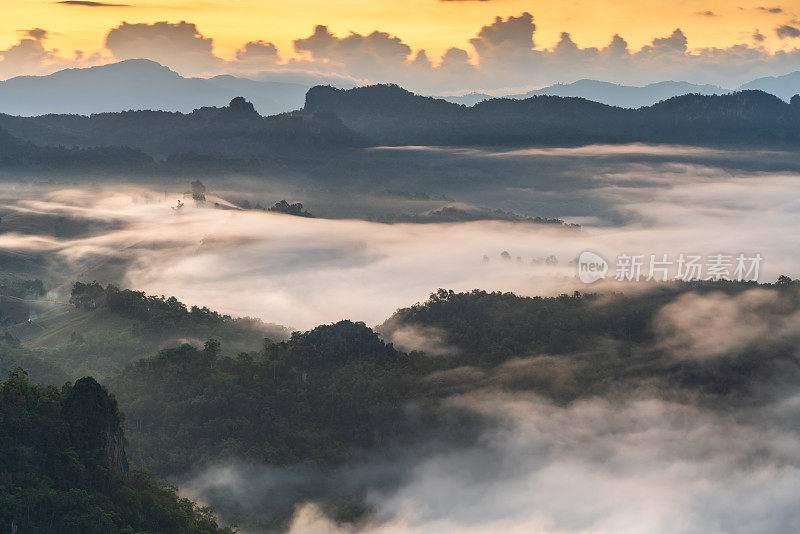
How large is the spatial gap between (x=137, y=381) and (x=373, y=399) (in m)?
19.2

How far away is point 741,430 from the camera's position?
74250mm

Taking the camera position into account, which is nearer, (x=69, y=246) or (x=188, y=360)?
(x=188, y=360)

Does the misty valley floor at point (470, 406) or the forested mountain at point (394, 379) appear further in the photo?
the forested mountain at point (394, 379)

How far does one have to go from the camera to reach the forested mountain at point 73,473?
3550 cm

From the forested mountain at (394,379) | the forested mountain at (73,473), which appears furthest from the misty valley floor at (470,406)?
the forested mountain at (73,473)

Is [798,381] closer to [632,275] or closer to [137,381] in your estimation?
[632,275]

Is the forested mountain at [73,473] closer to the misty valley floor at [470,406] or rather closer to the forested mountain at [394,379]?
the misty valley floor at [470,406]

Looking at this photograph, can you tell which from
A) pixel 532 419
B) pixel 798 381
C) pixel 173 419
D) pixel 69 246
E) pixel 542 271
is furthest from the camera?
pixel 69 246

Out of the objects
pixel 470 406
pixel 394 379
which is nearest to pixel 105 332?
pixel 394 379

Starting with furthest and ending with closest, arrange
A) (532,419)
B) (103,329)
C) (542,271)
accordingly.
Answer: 1. (542,271)
2. (103,329)
3. (532,419)

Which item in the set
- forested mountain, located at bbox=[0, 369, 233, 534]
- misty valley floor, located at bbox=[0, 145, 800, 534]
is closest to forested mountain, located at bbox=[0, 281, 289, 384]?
misty valley floor, located at bbox=[0, 145, 800, 534]

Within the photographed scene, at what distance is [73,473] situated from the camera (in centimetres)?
3938

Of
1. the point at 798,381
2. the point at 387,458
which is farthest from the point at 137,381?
the point at 798,381

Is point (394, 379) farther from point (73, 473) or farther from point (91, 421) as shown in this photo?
point (73, 473)
